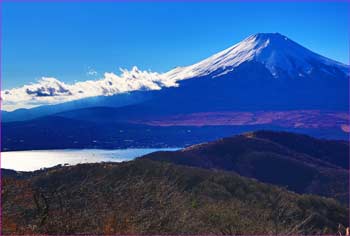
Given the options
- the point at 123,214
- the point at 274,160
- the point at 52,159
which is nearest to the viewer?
the point at 123,214

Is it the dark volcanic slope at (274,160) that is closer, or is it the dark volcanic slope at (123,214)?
the dark volcanic slope at (123,214)

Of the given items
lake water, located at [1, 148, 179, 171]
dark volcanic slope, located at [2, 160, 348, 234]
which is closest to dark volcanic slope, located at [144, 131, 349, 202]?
lake water, located at [1, 148, 179, 171]

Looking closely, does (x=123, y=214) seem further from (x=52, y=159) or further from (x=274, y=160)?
A: (x=52, y=159)

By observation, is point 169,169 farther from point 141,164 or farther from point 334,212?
point 334,212

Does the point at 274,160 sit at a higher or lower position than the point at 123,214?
lower

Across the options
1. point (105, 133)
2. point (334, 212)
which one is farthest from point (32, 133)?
point (334, 212)

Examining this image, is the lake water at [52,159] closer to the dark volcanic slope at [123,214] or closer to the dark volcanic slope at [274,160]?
the dark volcanic slope at [274,160]

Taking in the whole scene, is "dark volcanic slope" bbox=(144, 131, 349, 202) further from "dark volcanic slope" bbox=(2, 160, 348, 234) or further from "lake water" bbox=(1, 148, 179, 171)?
"dark volcanic slope" bbox=(2, 160, 348, 234)

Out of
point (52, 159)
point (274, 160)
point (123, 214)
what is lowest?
point (274, 160)

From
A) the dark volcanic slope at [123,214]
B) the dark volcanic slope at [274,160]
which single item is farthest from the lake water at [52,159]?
the dark volcanic slope at [123,214]

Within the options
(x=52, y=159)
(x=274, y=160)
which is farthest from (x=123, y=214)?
(x=52, y=159)
